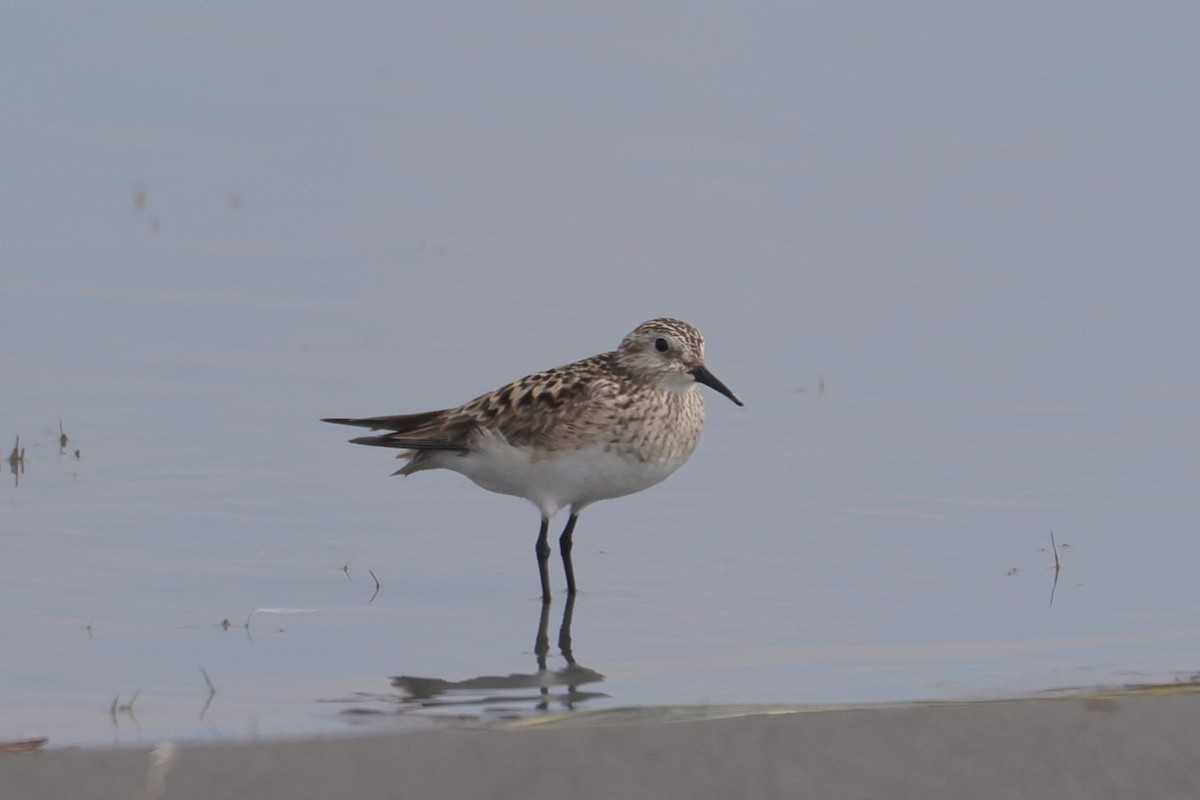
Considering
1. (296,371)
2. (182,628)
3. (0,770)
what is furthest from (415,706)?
(296,371)

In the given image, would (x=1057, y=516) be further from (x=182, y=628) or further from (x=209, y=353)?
(x=209, y=353)

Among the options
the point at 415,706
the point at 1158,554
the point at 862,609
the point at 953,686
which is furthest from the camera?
the point at 1158,554

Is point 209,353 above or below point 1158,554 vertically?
above

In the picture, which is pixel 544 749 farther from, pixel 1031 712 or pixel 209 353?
pixel 209 353

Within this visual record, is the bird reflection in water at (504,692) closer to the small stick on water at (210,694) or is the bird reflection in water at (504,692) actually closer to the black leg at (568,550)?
the small stick on water at (210,694)

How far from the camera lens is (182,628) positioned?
8.14 meters

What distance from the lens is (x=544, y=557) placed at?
9391 millimetres

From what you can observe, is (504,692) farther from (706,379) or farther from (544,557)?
(706,379)

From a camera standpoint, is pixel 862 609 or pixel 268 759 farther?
pixel 862 609

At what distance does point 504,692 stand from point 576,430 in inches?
96.9

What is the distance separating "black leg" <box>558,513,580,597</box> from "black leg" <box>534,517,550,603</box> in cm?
7

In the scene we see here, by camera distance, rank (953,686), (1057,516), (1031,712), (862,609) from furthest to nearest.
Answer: (1057,516), (862,609), (953,686), (1031,712)

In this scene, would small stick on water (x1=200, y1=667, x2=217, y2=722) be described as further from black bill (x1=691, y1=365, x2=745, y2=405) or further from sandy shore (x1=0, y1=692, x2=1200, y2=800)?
black bill (x1=691, y1=365, x2=745, y2=405)

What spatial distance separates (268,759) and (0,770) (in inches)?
26.0
